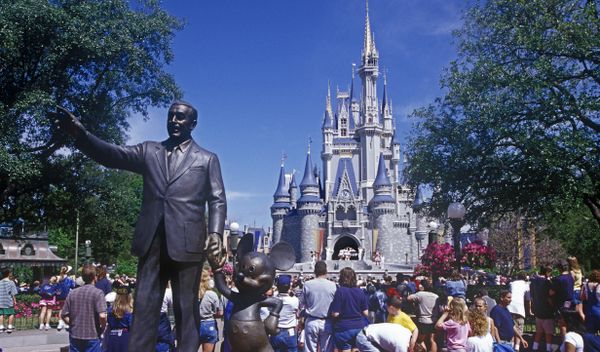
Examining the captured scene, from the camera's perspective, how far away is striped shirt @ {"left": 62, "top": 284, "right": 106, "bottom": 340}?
6.91 m

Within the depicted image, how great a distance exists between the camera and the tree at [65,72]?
51.4 ft

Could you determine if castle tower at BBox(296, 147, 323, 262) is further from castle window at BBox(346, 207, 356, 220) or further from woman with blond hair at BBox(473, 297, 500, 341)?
woman with blond hair at BBox(473, 297, 500, 341)

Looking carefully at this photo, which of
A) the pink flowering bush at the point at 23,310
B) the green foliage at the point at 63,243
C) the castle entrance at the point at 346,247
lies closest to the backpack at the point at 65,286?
the pink flowering bush at the point at 23,310

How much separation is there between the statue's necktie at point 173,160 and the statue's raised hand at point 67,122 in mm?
755

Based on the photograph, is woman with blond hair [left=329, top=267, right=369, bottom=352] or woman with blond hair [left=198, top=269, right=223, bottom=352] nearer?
woman with blond hair [left=198, top=269, right=223, bottom=352]

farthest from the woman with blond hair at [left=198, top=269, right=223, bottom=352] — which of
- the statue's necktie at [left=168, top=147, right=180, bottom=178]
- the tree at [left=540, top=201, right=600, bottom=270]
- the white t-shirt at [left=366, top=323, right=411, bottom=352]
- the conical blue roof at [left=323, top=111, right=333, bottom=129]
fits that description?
the conical blue roof at [left=323, top=111, right=333, bottom=129]

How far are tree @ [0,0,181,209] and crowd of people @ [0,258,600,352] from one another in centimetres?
776

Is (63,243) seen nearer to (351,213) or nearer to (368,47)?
(351,213)

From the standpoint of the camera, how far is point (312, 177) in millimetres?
79438

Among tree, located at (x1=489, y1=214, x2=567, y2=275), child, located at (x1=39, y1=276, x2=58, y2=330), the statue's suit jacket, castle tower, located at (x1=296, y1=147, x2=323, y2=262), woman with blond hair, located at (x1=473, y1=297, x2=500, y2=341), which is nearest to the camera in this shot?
the statue's suit jacket

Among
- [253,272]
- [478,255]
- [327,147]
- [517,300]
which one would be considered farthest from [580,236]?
[327,147]

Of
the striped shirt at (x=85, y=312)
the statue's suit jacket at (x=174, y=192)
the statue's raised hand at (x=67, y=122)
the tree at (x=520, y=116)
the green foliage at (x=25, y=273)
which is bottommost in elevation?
the green foliage at (x=25, y=273)

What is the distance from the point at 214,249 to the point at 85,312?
11.4 feet

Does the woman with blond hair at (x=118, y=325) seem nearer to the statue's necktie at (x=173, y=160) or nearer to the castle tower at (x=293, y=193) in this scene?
the statue's necktie at (x=173, y=160)
